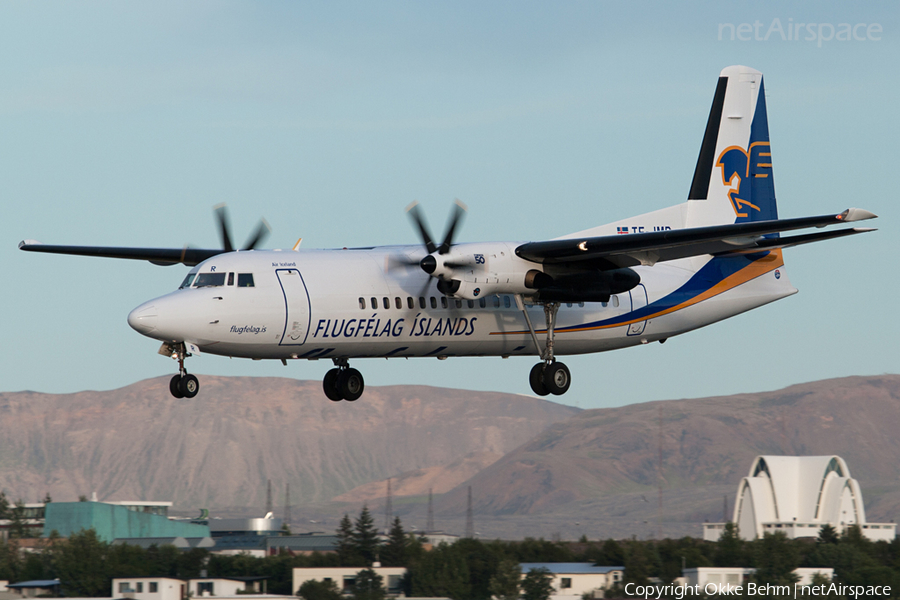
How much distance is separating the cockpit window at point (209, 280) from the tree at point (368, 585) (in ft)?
198

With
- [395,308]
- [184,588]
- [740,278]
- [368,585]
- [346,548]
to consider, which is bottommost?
[368,585]

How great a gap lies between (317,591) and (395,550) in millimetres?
21070

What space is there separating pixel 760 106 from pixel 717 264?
536 centimetres

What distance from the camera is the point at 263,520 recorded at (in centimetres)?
12900

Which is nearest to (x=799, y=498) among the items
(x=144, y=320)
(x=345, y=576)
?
(x=345, y=576)

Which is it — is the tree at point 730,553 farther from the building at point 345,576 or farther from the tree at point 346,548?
the tree at point 346,548

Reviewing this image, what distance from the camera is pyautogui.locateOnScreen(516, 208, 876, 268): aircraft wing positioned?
24.4m

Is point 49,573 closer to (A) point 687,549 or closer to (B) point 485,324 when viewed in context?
(A) point 687,549

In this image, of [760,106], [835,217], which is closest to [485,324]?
[835,217]

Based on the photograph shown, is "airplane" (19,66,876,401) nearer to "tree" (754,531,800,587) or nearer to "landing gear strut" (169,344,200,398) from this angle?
"landing gear strut" (169,344,200,398)

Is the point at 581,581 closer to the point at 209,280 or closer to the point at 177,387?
the point at 177,387

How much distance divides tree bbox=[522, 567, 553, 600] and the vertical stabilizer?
58119mm

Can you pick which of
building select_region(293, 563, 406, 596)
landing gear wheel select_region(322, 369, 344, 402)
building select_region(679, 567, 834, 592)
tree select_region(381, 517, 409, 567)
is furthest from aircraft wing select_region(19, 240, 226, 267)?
tree select_region(381, 517, 409, 567)

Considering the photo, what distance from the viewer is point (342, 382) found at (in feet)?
94.2
